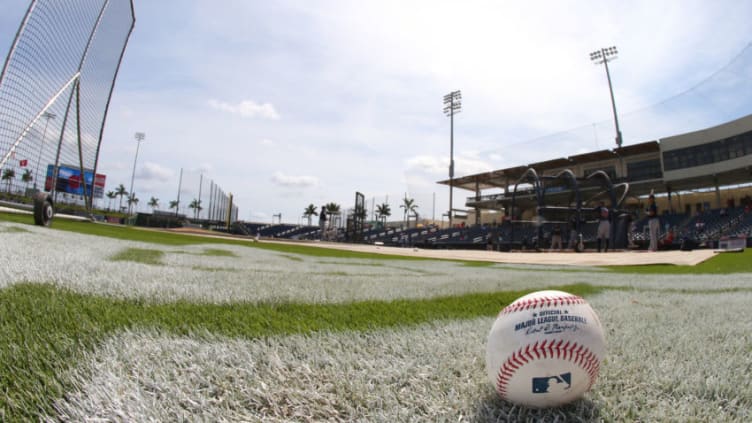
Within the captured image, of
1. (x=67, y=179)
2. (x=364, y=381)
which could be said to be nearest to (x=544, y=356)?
(x=364, y=381)

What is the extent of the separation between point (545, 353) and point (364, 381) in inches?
24.3

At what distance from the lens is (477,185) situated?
4400cm

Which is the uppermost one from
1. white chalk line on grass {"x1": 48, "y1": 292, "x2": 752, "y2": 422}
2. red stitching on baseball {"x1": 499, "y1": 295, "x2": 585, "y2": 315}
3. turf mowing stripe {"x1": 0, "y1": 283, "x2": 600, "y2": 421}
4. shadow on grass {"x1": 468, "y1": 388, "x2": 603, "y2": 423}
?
red stitching on baseball {"x1": 499, "y1": 295, "x2": 585, "y2": 315}

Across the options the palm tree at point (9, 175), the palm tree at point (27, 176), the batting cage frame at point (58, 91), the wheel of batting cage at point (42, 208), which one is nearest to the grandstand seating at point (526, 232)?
the batting cage frame at point (58, 91)

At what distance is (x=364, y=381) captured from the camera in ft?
4.53

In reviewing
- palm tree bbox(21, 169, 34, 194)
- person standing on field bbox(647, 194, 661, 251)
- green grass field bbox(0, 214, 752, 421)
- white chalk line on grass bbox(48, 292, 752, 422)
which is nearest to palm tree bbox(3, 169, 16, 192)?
palm tree bbox(21, 169, 34, 194)

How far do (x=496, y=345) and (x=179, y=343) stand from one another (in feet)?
4.18

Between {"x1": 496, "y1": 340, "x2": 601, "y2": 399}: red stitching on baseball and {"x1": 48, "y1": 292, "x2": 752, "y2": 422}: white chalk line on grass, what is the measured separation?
114mm

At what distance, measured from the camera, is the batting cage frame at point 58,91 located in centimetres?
632

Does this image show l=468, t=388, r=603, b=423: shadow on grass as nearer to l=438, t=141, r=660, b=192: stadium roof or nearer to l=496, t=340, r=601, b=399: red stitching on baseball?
l=496, t=340, r=601, b=399: red stitching on baseball

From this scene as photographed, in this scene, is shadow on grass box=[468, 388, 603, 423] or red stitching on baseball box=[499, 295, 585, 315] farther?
red stitching on baseball box=[499, 295, 585, 315]

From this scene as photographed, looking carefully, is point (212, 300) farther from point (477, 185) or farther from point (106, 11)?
point (477, 185)

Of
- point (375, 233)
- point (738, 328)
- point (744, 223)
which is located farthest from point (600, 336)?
point (375, 233)

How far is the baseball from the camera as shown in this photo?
121cm
